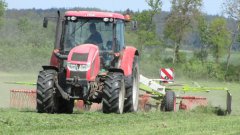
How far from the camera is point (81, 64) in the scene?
44.2 feet

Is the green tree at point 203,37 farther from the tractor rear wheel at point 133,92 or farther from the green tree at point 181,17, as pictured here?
the tractor rear wheel at point 133,92

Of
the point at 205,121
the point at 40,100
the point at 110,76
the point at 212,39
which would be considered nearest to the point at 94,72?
the point at 110,76

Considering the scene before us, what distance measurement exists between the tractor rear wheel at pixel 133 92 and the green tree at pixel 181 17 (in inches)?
1429

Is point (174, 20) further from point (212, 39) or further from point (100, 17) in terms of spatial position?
point (100, 17)

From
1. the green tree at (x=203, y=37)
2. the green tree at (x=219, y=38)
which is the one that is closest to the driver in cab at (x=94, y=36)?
the green tree at (x=219, y=38)

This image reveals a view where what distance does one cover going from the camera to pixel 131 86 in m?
15.1

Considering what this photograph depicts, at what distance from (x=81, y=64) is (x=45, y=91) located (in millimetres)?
929

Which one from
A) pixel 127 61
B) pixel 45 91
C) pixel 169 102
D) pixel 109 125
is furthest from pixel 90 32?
pixel 169 102

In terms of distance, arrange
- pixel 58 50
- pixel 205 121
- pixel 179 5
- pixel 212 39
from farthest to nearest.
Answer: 1. pixel 212 39
2. pixel 179 5
3. pixel 58 50
4. pixel 205 121

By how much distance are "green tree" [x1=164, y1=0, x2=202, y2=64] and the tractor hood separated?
127 feet

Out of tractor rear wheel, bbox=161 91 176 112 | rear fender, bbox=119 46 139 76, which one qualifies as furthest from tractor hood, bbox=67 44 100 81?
tractor rear wheel, bbox=161 91 176 112

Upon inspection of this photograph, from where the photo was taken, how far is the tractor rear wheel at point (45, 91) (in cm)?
1329

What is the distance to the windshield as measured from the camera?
1460 centimetres

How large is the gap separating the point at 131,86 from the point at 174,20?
37687 mm
